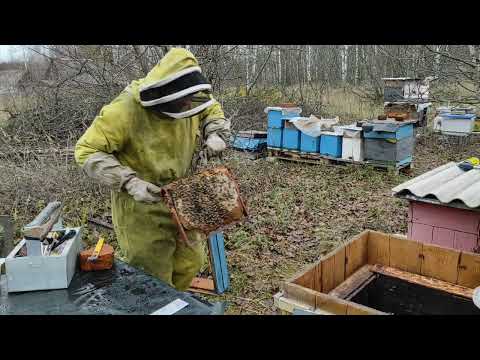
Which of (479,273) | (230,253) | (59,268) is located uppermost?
(59,268)

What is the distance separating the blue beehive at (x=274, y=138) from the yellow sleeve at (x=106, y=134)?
21.7 feet

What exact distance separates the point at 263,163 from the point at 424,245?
21.0 feet

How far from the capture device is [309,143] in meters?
8.58

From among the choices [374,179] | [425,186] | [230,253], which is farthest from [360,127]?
[425,186]

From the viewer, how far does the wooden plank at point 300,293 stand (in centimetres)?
190

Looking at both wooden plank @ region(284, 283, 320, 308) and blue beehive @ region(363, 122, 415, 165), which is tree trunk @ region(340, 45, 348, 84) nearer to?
blue beehive @ region(363, 122, 415, 165)

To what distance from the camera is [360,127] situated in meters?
8.05

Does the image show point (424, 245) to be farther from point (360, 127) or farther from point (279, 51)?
point (279, 51)

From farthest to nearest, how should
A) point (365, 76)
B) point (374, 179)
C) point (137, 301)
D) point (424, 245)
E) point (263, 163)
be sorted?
point (365, 76) → point (263, 163) → point (374, 179) → point (424, 245) → point (137, 301)

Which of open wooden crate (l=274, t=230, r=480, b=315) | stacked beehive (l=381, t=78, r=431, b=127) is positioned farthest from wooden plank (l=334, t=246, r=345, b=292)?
stacked beehive (l=381, t=78, r=431, b=127)

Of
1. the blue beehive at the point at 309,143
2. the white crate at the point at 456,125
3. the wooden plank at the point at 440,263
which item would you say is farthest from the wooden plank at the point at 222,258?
the white crate at the point at 456,125

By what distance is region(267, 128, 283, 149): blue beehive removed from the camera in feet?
29.4

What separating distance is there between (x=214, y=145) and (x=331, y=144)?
5.88m

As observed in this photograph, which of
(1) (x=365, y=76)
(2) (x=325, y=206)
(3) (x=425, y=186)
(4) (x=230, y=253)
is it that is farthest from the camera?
(1) (x=365, y=76)
